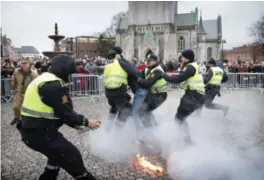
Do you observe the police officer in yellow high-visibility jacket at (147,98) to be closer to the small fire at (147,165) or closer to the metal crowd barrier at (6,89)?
the small fire at (147,165)

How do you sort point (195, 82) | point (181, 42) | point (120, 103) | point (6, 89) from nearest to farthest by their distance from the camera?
point (195, 82), point (120, 103), point (6, 89), point (181, 42)

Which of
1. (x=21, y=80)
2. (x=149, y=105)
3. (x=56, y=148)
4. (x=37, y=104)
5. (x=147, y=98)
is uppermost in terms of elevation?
(x=21, y=80)

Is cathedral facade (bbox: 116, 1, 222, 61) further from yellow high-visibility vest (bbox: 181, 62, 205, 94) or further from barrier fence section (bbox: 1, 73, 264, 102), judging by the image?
yellow high-visibility vest (bbox: 181, 62, 205, 94)

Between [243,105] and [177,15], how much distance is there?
5466cm

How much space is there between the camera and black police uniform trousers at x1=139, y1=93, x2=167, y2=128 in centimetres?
554

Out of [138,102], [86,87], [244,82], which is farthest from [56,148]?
[244,82]

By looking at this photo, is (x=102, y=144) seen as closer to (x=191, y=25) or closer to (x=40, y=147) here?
(x=40, y=147)

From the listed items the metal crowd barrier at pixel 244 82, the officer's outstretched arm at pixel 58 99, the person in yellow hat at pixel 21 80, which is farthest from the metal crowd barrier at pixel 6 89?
the metal crowd barrier at pixel 244 82

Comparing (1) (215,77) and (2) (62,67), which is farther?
(1) (215,77)

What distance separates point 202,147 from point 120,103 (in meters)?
1.70

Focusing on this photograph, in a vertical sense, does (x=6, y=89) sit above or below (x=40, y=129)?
below

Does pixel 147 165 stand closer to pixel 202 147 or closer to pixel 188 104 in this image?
pixel 202 147

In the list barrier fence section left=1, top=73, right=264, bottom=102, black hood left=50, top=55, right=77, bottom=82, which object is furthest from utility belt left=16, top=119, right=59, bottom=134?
barrier fence section left=1, top=73, right=264, bottom=102

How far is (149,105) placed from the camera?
18.3ft
